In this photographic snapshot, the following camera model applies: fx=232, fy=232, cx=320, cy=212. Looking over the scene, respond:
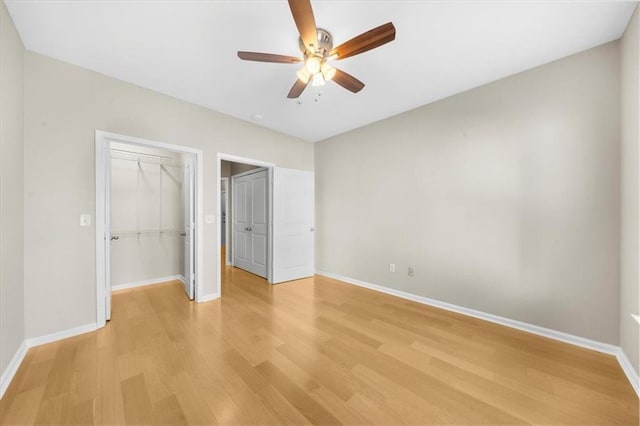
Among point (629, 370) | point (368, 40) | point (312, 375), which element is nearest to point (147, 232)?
point (312, 375)

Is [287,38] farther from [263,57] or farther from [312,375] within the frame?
[312,375]

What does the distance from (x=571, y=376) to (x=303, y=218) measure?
3.79 metres

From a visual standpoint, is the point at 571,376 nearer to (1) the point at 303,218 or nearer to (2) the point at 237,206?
(1) the point at 303,218

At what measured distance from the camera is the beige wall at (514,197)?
2.12 m

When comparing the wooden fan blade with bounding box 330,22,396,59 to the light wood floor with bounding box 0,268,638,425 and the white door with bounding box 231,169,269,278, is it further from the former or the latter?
the white door with bounding box 231,169,269,278

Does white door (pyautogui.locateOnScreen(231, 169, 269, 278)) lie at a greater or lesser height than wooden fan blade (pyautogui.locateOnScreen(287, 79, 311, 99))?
lesser

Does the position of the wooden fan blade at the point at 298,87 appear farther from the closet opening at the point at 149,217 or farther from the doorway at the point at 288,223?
the closet opening at the point at 149,217

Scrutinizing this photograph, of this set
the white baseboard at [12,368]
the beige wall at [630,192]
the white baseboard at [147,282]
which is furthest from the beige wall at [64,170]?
the beige wall at [630,192]

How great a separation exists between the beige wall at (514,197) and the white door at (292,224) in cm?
139

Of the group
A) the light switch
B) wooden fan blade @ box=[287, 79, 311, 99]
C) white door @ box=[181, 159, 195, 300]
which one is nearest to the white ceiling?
wooden fan blade @ box=[287, 79, 311, 99]

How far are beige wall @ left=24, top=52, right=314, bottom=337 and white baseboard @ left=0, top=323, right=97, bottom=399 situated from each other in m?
0.05

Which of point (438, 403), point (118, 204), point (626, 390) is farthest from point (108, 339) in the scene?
point (626, 390)

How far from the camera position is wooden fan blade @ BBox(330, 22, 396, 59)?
1.50 meters

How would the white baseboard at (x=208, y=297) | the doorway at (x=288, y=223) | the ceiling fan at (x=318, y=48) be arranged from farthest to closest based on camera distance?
the doorway at (x=288, y=223)
the white baseboard at (x=208, y=297)
the ceiling fan at (x=318, y=48)
